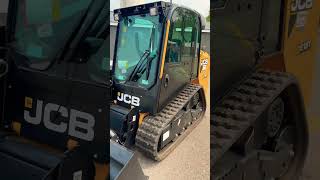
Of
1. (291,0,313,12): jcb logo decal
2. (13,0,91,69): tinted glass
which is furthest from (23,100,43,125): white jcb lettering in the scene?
(291,0,313,12): jcb logo decal

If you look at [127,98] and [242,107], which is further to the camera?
[242,107]

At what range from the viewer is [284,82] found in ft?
5.64

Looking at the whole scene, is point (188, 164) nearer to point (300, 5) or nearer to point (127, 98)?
point (127, 98)

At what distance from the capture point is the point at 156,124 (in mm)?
960

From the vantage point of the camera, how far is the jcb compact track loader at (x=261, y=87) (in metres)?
1.38

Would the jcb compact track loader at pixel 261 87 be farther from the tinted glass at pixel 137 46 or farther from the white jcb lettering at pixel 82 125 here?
the white jcb lettering at pixel 82 125

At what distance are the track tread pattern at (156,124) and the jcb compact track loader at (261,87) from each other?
139mm

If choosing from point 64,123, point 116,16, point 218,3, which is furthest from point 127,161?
point 64,123

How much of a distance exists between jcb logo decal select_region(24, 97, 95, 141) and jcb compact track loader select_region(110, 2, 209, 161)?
1.47ft

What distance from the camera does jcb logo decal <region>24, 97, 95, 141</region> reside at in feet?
4.75

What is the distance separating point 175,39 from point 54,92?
71 centimetres

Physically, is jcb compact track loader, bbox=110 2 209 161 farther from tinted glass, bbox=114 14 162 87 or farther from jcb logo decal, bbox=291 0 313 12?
jcb logo decal, bbox=291 0 313 12

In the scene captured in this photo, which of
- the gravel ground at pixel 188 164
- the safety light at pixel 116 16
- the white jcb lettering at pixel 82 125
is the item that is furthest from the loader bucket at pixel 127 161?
the white jcb lettering at pixel 82 125

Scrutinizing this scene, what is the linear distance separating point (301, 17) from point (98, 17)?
1.06 m
